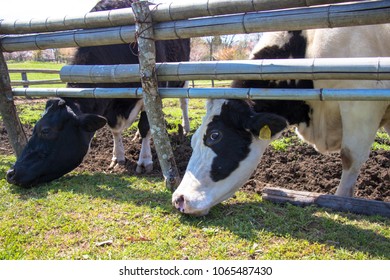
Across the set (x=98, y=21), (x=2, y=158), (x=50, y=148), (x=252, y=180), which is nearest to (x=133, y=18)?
(x=98, y=21)

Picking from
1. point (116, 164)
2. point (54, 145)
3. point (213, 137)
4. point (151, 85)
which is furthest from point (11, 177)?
point (213, 137)

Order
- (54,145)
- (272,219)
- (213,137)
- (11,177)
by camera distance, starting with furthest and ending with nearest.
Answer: (54,145) < (11,177) < (213,137) < (272,219)

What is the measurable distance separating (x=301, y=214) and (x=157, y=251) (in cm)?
131

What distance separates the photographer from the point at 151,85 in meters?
4.11

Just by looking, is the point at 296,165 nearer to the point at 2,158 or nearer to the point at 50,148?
the point at 50,148

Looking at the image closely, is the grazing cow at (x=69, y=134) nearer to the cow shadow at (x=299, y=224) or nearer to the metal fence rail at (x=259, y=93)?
the metal fence rail at (x=259, y=93)

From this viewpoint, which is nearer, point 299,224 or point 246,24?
point 299,224

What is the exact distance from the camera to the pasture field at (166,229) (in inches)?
119

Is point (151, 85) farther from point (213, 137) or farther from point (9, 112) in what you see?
point (9, 112)

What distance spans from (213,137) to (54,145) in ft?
7.19

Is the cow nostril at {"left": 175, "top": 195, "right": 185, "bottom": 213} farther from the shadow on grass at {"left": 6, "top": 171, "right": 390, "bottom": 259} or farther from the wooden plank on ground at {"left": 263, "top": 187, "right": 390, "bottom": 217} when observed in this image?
the wooden plank on ground at {"left": 263, "top": 187, "right": 390, "bottom": 217}

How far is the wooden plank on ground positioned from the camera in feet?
11.9

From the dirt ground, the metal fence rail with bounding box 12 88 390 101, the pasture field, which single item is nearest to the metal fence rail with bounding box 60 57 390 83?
the metal fence rail with bounding box 12 88 390 101

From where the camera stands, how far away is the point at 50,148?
4.95m
